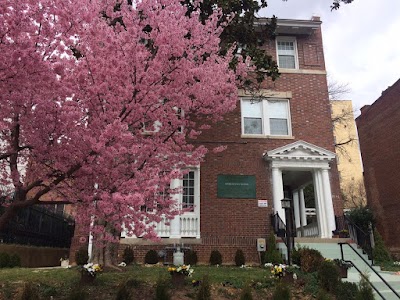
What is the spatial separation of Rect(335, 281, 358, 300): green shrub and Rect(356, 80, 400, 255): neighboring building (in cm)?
1482

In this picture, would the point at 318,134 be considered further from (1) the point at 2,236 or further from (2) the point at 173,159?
(1) the point at 2,236

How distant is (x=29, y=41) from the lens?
5.51 metres

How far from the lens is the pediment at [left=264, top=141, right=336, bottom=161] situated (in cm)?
1468

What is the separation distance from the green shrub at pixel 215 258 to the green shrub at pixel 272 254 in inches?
60.9

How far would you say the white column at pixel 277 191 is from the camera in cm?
1423

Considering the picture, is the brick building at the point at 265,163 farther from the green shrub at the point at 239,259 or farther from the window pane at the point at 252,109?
the green shrub at the point at 239,259

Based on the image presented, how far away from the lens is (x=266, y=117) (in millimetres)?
15930

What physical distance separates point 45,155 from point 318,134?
12.4 metres

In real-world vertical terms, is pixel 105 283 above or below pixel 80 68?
below

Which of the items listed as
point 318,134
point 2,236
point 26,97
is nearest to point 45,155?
point 26,97

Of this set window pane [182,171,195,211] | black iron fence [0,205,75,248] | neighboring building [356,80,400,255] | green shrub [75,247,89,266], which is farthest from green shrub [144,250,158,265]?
neighboring building [356,80,400,255]

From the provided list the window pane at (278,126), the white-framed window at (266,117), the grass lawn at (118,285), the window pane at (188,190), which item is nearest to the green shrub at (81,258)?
the grass lawn at (118,285)

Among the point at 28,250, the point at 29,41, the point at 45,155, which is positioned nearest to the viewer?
the point at 29,41

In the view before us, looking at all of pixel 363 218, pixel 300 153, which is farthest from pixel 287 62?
pixel 363 218
